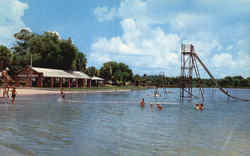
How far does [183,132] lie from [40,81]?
176 ft

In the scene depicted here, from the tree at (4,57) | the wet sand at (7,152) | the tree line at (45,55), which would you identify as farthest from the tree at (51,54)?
the wet sand at (7,152)

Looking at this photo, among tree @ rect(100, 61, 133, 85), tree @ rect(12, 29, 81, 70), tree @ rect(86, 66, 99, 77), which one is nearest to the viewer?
tree @ rect(12, 29, 81, 70)

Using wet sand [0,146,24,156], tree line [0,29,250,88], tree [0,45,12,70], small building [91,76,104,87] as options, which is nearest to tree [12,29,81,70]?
tree line [0,29,250,88]

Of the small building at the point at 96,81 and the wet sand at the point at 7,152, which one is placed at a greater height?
the small building at the point at 96,81

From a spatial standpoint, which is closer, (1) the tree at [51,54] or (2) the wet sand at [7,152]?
(2) the wet sand at [7,152]

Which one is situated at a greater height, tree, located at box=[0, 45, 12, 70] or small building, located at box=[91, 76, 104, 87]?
tree, located at box=[0, 45, 12, 70]

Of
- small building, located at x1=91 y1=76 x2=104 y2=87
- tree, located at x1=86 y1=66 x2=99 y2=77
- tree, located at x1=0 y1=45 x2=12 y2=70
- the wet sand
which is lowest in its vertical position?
the wet sand

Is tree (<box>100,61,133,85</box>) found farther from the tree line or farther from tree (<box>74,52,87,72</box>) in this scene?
tree (<box>74,52,87,72</box>)

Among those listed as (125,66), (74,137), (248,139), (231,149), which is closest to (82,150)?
(74,137)

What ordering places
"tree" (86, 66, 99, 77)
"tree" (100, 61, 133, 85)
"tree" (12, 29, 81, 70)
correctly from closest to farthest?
"tree" (12, 29, 81, 70) < "tree" (86, 66, 99, 77) < "tree" (100, 61, 133, 85)

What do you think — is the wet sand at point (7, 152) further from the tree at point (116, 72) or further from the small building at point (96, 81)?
the tree at point (116, 72)

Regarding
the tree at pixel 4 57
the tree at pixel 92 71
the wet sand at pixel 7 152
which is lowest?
the wet sand at pixel 7 152

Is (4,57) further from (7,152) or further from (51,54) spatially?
(7,152)

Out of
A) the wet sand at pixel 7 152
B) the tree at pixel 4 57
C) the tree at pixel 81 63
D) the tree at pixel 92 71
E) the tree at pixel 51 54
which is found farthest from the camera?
the tree at pixel 81 63
